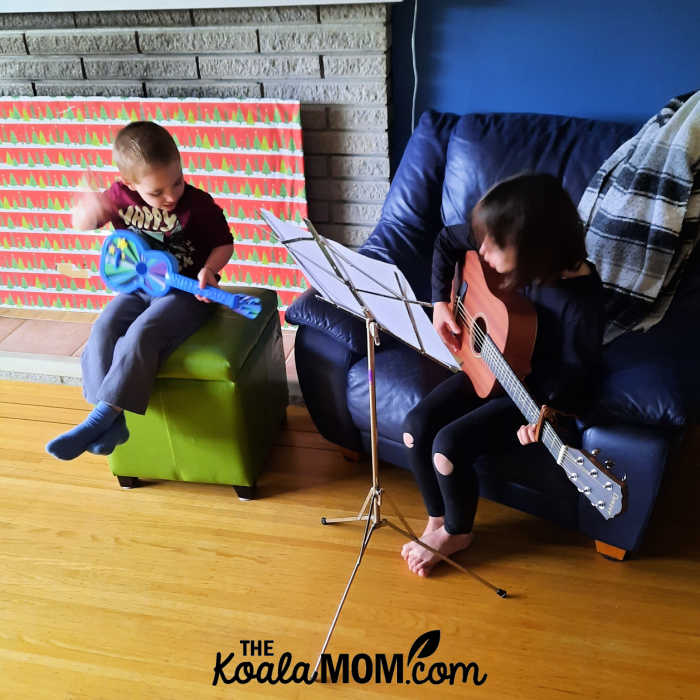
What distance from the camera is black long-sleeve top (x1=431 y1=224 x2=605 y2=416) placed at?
145 centimetres

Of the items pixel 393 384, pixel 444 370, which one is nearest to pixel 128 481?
pixel 393 384

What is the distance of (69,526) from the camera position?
185 centimetres

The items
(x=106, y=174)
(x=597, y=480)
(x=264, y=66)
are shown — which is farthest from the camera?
(x=106, y=174)

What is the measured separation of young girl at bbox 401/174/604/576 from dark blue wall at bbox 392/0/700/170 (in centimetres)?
64

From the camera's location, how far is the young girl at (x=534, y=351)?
1.36 metres

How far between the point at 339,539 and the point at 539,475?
1.71 ft

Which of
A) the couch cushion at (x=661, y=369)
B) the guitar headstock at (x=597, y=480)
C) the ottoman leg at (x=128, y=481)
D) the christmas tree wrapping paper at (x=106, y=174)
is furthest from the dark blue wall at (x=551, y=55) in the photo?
the ottoman leg at (x=128, y=481)

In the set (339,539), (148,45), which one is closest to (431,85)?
(148,45)

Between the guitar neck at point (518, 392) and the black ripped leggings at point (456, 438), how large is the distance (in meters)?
0.14

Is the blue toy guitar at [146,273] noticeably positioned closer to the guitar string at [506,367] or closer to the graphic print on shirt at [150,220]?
the graphic print on shirt at [150,220]

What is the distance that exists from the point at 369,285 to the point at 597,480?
51 centimetres

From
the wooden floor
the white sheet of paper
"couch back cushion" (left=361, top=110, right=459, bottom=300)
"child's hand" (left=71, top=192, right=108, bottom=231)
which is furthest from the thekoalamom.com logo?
"child's hand" (left=71, top=192, right=108, bottom=231)

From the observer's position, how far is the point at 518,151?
1.91 m

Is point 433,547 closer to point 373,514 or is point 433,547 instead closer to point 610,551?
point 373,514
